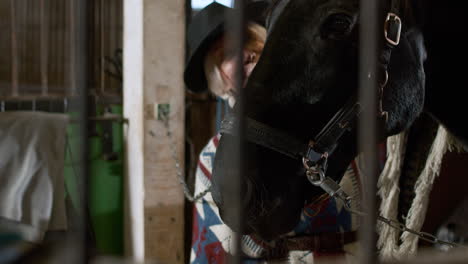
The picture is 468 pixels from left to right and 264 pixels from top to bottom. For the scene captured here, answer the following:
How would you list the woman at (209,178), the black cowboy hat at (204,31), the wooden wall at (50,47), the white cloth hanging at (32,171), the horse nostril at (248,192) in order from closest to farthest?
the horse nostril at (248,192) → the woman at (209,178) → the black cowboy hat at (204,31) → the white cloth hanging at (32,171) → the wooden wall at (50,47)

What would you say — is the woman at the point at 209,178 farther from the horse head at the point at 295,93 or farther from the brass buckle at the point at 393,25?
the brass buckle at the point at 393,25

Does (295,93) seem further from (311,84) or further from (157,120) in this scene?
(157,120)

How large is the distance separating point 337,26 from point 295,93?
15 centimetres

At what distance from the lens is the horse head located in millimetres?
836

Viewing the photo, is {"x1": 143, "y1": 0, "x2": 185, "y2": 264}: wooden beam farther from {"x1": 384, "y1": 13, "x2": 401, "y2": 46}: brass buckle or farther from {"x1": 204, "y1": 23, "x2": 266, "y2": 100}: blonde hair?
{"x1": 384, "y1": 13, "x2": 401, "y2": 46}: brass buckle

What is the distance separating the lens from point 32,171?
1.72m

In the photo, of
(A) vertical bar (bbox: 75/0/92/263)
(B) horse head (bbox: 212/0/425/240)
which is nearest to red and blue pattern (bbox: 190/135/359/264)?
(B) horse head (bbox: 212/0/425/240)

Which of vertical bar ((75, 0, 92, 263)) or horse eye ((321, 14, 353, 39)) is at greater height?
horse eye ((321, 14, 353, 39))

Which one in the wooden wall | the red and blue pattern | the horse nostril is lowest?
the red and blue pattern

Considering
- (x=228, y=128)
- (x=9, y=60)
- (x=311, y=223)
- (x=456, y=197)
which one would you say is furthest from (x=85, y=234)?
(x=9, y=60)

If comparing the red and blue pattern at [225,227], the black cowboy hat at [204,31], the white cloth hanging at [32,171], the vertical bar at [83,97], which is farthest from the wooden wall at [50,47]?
the vertical bar at [83,97]

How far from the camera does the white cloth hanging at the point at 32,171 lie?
1.63 metres

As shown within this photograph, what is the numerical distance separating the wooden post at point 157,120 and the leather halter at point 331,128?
2.96 feet

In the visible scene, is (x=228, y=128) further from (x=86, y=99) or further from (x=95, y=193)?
(x=95, y=193)
